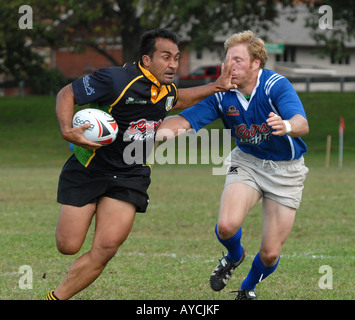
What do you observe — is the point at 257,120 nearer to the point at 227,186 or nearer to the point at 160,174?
the point at 227,186

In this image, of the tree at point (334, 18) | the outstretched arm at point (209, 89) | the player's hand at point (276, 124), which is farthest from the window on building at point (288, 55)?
the player's hand at point (276, 124)

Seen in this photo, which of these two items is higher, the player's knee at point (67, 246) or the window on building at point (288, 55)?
the player's knee at point (67, 246)

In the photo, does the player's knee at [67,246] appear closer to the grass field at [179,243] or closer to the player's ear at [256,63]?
the grass field at [179,243]

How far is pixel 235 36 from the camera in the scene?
20.9 feet

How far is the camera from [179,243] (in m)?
9.20

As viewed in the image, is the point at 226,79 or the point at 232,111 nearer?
the point at 226,79

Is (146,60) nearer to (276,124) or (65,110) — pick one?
(65,110)

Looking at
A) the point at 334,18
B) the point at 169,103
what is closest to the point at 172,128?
the point at 169,103

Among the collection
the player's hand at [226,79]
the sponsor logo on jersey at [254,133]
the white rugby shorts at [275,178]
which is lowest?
the white rugby shorts at [275,178]

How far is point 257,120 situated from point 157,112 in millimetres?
954

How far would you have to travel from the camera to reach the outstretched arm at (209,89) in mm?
6102

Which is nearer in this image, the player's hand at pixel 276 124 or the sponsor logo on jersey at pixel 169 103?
the player's hand at pixel 276 124

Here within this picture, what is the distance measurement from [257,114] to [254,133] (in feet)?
0.55

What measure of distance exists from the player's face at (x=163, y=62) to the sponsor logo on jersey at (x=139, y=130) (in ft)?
1.18
